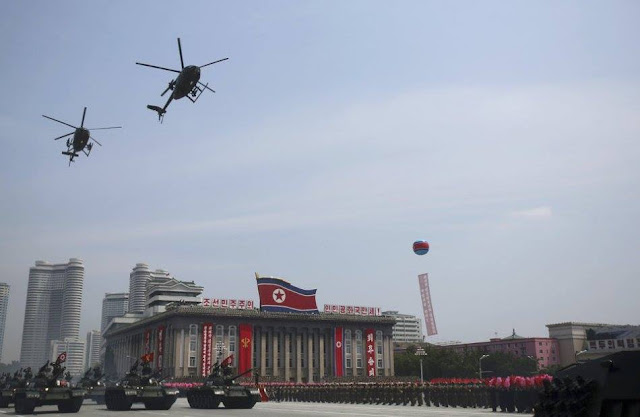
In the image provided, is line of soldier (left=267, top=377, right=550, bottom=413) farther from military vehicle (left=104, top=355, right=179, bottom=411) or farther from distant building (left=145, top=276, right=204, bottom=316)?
distant building (left=145, top=276, right=204, bottom=316)

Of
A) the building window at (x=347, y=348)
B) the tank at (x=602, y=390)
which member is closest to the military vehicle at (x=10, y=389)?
the tank at (x=602, y=390)

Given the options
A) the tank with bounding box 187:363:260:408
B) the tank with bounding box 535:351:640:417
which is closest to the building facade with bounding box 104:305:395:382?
the tank with bounding box 187:363:260:408

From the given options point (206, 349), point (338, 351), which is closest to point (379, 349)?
point (338, 351)

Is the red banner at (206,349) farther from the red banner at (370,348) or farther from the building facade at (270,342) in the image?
the red banner at (370,348)

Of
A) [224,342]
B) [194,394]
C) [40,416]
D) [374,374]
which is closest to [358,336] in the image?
[374,374]

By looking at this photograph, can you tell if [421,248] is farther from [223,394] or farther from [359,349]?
[359,349]

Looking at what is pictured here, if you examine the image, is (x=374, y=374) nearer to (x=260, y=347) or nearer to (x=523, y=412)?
(x=260, y=347)
